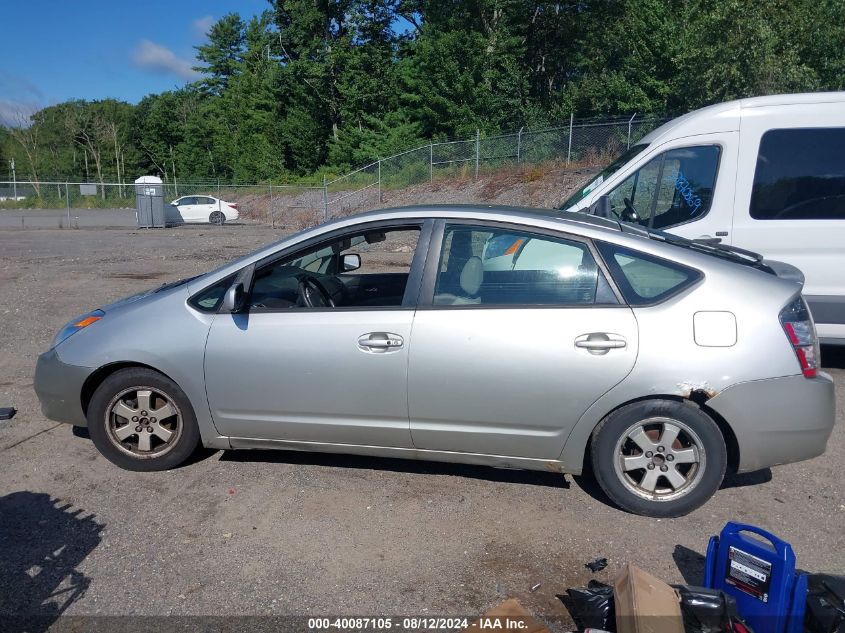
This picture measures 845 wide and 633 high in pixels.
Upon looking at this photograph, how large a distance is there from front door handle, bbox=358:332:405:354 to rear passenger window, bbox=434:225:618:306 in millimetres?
324

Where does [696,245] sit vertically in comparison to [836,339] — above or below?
above

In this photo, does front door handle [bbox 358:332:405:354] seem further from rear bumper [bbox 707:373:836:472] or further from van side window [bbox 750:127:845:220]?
van side window [bbox 750:127:845:220]

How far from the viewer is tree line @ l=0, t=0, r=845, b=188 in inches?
880

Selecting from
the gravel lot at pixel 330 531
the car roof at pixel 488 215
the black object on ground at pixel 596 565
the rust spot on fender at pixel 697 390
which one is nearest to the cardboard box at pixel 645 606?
the gravel lot at pixel 330 531

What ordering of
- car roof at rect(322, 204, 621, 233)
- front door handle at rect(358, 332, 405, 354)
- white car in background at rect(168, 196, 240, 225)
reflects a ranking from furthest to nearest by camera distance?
1. white car in background at rect(168, 196, 240, 225)
2. car roof at rect(322, 204, 621, 233)
3. front door handle at rect(358, 332, 405, 354)

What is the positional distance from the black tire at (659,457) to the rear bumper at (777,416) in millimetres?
128

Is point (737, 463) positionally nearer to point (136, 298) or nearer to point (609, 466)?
point (609, 466)

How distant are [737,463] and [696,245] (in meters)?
1.31

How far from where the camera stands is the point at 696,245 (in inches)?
174

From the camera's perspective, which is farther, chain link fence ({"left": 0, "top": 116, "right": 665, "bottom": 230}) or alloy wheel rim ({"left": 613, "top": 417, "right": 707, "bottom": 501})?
chain link fence ({"left": 0, "top": 116, "right": 665, "bottom": 230})

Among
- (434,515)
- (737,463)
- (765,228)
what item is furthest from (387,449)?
(765,228)

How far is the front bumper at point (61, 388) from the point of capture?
4.57 m

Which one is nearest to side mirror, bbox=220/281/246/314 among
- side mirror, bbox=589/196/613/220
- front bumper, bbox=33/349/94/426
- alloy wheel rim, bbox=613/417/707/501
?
front bumper, bbox=33/349/94/426

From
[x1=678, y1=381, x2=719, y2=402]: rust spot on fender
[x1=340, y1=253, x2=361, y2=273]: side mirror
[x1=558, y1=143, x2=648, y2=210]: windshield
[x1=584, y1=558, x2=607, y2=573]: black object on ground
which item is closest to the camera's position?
[x1=584, y1=558, x2=607, y2=573]: black object on ground
